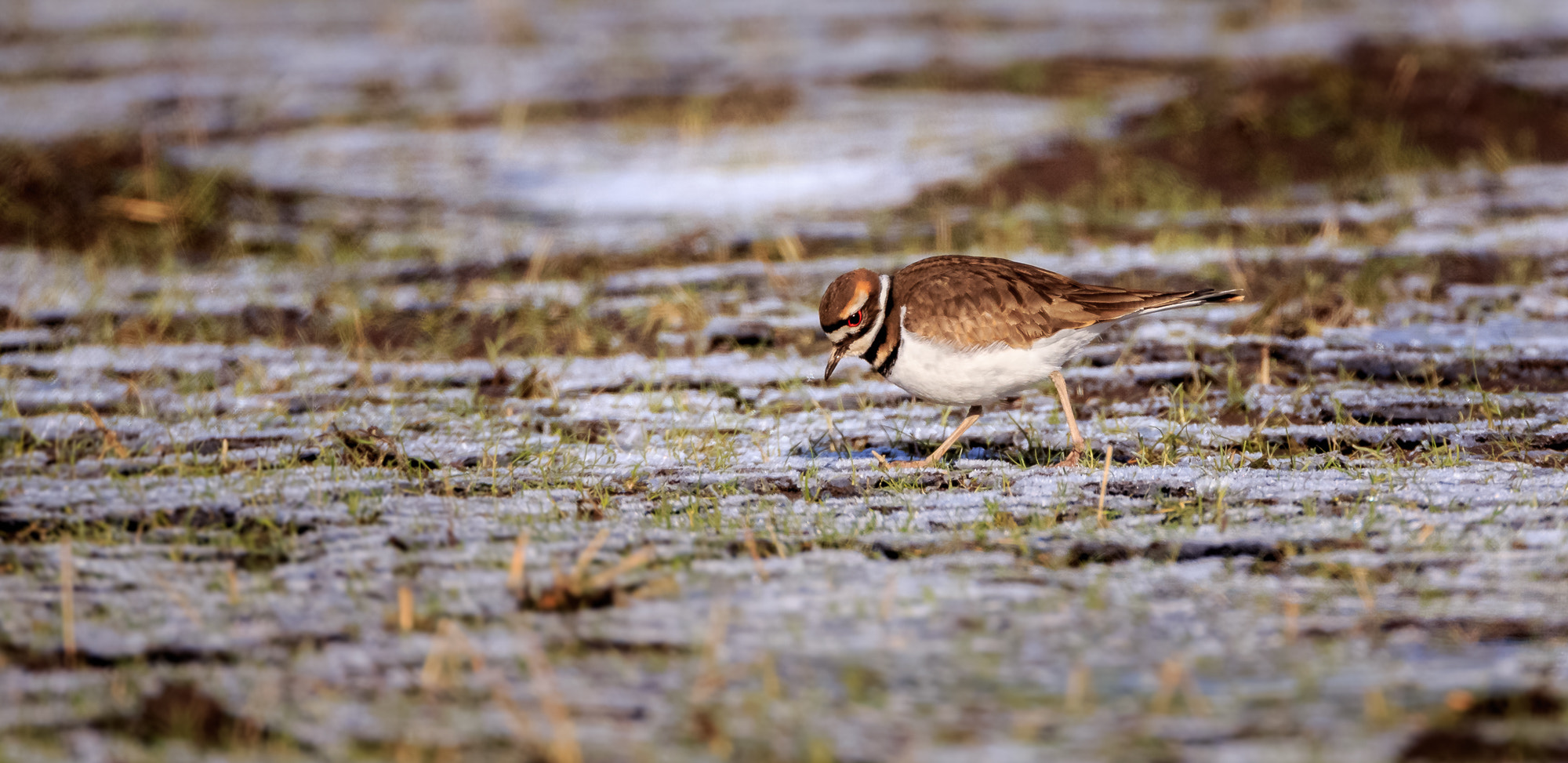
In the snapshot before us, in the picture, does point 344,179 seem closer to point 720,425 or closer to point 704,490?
point 720,425

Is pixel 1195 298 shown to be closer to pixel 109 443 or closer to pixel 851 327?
pixel 851 327

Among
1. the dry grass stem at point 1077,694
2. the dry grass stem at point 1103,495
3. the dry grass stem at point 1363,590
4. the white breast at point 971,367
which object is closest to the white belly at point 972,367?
the white breast at point 971,367

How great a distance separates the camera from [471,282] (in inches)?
328

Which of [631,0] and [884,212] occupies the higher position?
[631,0]

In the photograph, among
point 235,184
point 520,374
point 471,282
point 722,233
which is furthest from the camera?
point 235,184

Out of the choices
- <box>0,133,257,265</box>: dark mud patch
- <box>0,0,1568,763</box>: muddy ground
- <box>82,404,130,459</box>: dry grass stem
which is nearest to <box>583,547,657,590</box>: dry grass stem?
<box>0,0,1568,763</box>: muddy ground

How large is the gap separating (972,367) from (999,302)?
1.05 feet

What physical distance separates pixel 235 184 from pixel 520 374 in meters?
5.11

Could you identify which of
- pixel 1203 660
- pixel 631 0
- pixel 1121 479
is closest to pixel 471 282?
pixel 1121 479

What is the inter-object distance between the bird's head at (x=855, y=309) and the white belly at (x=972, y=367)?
14 cm

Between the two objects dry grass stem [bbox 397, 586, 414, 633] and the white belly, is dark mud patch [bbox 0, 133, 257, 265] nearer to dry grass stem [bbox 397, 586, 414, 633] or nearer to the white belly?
the white belly

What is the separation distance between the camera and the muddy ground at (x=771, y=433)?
332 centimetres

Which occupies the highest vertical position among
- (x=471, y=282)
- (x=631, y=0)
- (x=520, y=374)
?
(x=631, y=0)

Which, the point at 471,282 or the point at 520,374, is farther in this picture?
the point at 471,282
